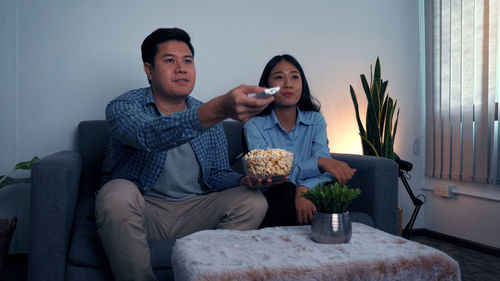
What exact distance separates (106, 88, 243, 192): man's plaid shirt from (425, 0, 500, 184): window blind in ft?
5.63

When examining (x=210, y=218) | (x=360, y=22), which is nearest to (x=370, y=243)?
(x=210, y=218)

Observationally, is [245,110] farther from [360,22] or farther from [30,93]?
[360,22]

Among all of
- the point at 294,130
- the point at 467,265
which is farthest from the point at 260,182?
the point at 467,265

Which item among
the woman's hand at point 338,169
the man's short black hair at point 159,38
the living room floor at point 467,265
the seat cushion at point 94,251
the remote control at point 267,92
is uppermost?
the man's short black hair at point 159,38

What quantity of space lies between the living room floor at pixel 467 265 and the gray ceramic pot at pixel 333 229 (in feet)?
4.43

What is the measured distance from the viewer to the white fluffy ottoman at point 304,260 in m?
0.81

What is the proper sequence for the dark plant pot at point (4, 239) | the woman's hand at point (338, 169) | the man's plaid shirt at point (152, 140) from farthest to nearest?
the dark plant pot at point (4, 239) < the woman's hand at point (338, 169) < the man's plaid shirt at point (152, 140)

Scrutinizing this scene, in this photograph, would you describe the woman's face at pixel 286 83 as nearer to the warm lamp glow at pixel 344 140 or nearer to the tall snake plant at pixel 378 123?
the tall snake plant at pixel 378 123

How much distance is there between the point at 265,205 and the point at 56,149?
4.77 feet

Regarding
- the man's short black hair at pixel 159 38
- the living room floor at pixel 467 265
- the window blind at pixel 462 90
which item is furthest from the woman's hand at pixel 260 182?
the window blind at pixel 462 90

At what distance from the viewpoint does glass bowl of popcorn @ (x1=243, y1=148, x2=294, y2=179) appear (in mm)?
1232

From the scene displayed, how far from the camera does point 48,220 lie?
134 cm

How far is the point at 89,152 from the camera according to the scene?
6.74 feet

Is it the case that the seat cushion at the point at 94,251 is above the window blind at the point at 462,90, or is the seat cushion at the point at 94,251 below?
below
